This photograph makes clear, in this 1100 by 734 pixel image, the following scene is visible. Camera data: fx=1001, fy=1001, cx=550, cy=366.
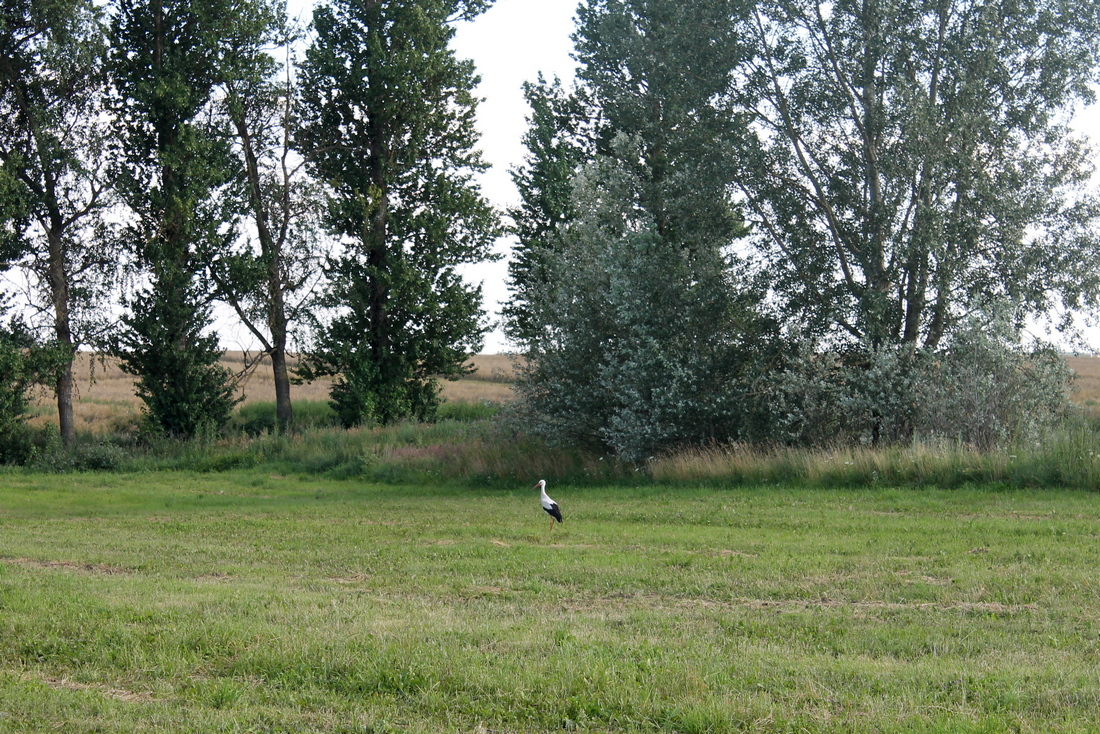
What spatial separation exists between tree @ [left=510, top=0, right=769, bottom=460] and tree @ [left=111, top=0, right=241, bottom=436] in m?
14.6

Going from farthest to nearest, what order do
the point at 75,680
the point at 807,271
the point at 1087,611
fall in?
the point at 807,271 → the point at 1087,611 → the point at 75,680

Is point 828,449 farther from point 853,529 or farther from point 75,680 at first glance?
point 75,680

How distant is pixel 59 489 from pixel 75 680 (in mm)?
21760

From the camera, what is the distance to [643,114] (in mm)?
28812

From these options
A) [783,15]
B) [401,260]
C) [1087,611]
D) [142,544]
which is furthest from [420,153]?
[1087,611]

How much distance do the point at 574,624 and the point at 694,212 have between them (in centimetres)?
1910

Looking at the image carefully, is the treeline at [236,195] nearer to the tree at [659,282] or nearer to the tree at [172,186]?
the tree at [172,186]

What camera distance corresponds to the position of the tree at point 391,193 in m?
38.1

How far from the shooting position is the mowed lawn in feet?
21.8

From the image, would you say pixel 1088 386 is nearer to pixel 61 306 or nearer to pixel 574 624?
pixel 61 306

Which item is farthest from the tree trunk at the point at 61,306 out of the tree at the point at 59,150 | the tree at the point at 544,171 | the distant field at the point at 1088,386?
the distant field at the point at 1088,386

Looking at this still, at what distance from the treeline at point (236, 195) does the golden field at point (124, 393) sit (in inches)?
89.9

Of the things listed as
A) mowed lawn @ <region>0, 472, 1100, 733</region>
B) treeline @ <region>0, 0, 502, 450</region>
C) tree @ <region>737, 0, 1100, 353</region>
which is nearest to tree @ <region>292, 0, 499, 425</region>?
treeline @ <region>0, 0, 502, 450</region>

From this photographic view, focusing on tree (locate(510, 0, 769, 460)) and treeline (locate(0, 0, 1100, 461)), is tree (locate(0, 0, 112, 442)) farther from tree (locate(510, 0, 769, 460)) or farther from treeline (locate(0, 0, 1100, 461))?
tree (locate(510, 0, 769, 460))
